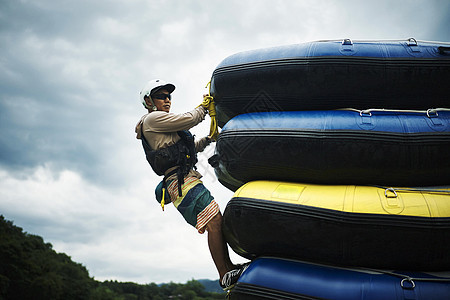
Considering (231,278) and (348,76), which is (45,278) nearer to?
(231,278)

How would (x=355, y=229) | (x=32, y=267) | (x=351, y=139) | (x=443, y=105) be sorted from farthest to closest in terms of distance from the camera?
(x=32, y=267) → (x=443, y=105) → (x=351, y=139) → (x=355, y=229)

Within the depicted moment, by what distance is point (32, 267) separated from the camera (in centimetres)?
2200

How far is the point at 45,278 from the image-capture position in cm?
2239

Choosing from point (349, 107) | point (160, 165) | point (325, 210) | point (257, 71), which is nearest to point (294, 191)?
point (325, 210)

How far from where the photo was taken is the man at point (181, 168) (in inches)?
144

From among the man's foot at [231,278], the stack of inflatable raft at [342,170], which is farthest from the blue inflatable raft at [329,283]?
the man's foot at [231,278]

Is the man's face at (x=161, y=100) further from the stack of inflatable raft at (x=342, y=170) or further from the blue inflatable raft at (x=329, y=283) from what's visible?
the blue inflatable raft at (x=329, y=283)

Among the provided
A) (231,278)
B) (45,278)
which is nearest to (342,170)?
(231,278)

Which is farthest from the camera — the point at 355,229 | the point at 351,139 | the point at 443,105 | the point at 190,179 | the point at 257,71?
the point at 190,179

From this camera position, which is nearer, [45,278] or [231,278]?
[231,278]

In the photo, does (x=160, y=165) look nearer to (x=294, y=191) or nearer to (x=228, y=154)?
(x=228, y=154)

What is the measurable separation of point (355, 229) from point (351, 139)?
2.27 ft

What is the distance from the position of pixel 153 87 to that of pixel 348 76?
198 cm

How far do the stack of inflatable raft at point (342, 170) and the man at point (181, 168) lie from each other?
0.24 meters
